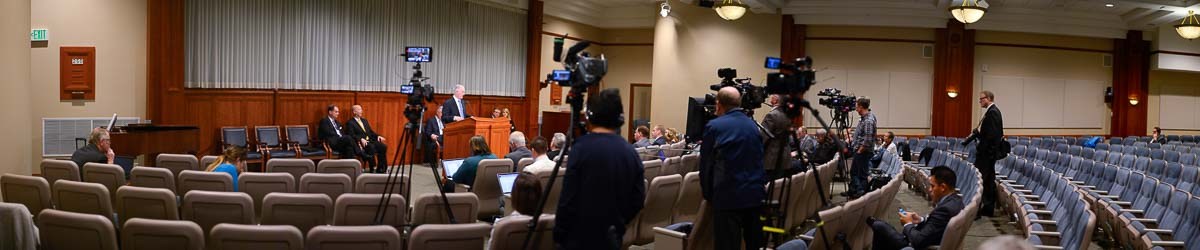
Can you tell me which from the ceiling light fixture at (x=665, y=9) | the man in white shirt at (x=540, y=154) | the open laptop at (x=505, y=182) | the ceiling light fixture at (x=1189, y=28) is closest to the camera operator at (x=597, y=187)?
the open laptop at (x=505, y=182)

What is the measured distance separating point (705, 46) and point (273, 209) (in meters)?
12.8

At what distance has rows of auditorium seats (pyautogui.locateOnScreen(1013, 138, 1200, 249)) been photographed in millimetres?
5652

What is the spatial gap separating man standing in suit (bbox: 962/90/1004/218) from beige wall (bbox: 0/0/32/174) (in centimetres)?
819

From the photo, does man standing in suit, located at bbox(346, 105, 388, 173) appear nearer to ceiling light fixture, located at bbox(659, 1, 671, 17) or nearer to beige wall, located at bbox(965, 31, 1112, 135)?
ceiling light fixture, located at bbox(659, 1, 671, 17)

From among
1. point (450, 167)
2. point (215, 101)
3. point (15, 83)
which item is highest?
point (15, 83)

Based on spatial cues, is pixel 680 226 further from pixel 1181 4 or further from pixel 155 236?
pixel 1181 4

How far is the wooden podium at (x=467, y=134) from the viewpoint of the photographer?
11594 millimetres

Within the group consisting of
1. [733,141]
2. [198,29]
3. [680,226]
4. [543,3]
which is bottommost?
[680,226]

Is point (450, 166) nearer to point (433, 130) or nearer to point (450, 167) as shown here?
point (450, 167)

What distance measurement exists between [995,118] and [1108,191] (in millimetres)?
1255

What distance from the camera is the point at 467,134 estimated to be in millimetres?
11688

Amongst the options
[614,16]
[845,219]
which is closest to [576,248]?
[845,219]

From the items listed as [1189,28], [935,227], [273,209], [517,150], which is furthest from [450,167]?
[1189,28]

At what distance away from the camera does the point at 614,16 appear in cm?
1834
